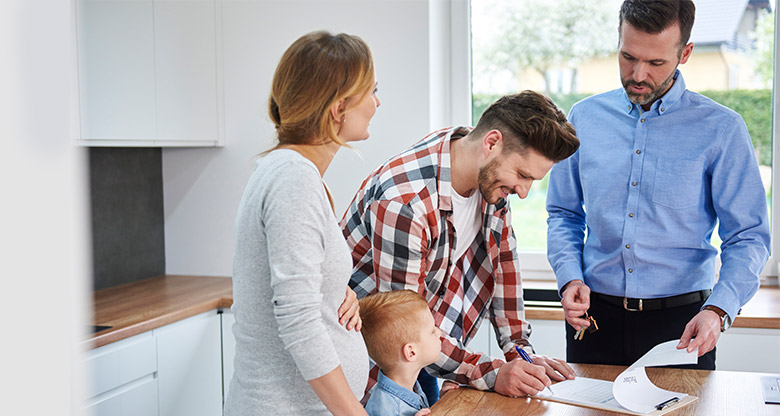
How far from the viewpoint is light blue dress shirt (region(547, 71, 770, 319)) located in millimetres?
1781

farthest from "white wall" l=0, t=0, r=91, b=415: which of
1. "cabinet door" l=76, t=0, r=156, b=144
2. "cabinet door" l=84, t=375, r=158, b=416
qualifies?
"cabinet door" l=76, t=0, r=156, b=144

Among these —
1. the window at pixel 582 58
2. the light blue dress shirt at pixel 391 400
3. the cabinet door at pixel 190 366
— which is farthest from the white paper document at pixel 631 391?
the window at pixel 582 58

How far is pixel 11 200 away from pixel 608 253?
1.91m

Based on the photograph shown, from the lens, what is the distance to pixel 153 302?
261cm

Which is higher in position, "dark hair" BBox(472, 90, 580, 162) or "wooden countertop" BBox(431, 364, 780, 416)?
"dark hair" BBox(472, 90, 580, 162)

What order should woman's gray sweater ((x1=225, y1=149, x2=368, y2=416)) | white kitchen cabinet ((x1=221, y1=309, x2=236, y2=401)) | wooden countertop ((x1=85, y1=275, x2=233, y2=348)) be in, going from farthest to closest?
white kitchen cabinet ((x1=221, y1=309, x2=236, y2=401)), wooden countertop ((x1=85, y1=275, x2=233, y2=348)), woman's gray sweater ((x1=225, y1=149, x2=368, y2=416))

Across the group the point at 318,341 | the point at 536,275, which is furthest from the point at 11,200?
the point at 536,275

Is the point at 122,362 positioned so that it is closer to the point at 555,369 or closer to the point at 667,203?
the point at 555,369

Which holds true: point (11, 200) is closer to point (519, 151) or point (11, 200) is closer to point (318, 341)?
point (318, 341)

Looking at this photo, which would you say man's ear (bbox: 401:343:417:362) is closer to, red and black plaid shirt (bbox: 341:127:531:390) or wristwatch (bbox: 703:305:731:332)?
red and black plaid shirt (bbox: 341:127:531:390)

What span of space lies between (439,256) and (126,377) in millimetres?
1169

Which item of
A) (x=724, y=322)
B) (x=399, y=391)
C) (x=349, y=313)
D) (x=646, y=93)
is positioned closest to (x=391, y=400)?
(x=399, y=391)

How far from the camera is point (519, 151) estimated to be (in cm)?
162

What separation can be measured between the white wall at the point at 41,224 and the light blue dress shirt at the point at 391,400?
1270mm
